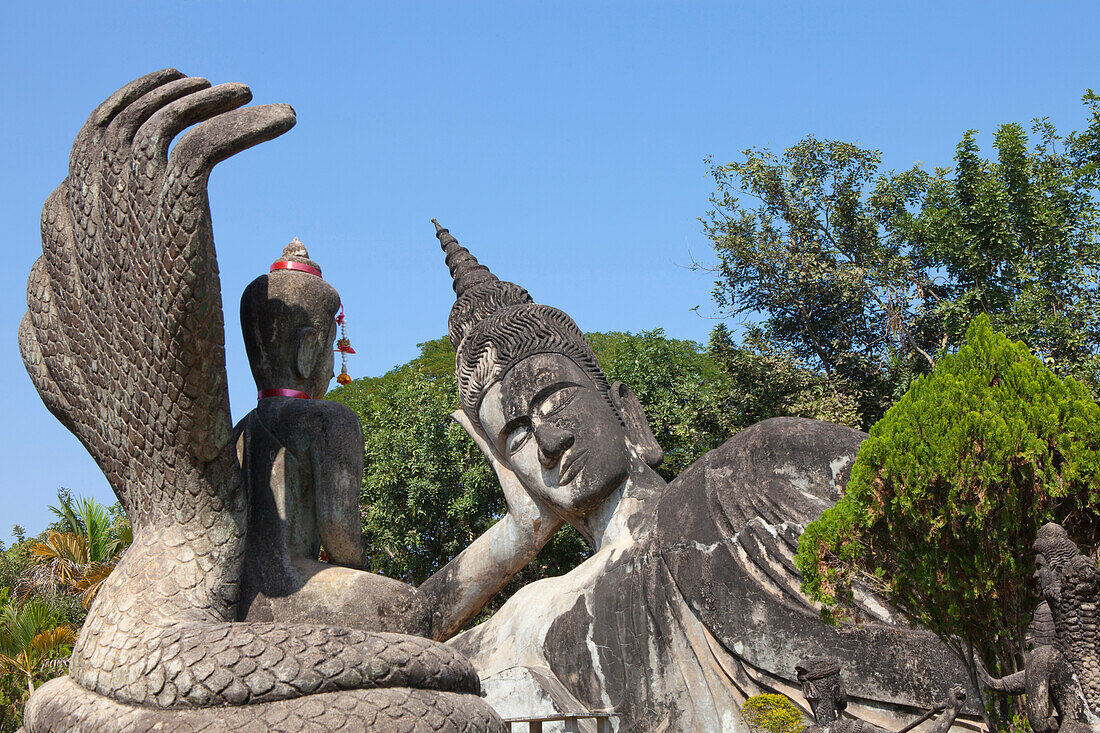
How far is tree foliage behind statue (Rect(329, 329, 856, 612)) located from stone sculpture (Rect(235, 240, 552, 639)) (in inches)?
348

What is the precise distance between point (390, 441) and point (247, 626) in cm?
1168

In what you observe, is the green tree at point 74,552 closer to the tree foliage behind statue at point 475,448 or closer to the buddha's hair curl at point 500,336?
the tree foliage behind statue at point 475,448

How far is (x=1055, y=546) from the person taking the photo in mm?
3822

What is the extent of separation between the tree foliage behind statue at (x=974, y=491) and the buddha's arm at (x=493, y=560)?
3.28m

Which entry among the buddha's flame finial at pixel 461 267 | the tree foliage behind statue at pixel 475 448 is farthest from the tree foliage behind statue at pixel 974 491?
the tree foliage behind statue at pixel 475 448

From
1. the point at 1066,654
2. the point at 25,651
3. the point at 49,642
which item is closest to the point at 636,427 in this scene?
the point at 1066,654

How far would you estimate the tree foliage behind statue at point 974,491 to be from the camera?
406cm

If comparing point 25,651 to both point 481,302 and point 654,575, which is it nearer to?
point 481,302

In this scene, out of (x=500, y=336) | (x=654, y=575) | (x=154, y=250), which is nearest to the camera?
(x=154, y=250)

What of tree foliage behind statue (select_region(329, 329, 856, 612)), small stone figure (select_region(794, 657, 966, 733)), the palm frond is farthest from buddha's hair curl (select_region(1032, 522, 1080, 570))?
the palm frond

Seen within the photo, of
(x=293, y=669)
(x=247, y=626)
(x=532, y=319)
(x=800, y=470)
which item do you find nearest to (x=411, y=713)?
(x=293, y=669)

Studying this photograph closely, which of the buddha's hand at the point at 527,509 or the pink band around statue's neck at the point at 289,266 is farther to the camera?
the buddha's hand at the point at 527,509

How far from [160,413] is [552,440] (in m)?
3.39

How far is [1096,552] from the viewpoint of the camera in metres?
4.20
